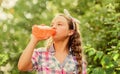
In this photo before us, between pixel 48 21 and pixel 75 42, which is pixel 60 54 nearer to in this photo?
pixel 75 42

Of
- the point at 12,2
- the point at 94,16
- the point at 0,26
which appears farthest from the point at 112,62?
the point at 12,2

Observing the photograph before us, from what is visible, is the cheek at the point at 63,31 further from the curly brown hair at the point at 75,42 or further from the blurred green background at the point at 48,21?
the blurred green background at the point at 48,21

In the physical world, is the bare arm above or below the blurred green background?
above

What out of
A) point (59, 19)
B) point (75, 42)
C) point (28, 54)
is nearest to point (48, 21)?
point (75, 42)

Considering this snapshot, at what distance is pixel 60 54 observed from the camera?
3430 millimetres

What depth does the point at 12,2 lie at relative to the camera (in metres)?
6.58

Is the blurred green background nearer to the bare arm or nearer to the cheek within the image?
the cheek

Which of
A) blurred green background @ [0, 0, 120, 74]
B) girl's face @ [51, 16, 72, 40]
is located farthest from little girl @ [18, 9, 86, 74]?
blurred green background @ [0, 0, 120, 74]

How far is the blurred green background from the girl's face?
1.06 metres

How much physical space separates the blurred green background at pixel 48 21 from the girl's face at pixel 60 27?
3.48 feet

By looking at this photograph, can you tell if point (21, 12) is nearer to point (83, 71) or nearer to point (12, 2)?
point (12, 2)

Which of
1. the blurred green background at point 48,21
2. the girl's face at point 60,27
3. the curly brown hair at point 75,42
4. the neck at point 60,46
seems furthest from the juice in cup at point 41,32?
the blurred green background at point 48,21

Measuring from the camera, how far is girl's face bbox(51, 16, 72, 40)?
3.36 m

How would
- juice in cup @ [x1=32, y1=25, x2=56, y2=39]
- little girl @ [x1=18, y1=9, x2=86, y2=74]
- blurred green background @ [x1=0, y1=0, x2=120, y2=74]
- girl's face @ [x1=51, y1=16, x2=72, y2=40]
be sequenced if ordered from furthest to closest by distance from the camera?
blurred green background @ [x1=0, y1=0, x2=120, y2=74]
girl's face @ [x1=51, y1=16, x2=72, y2=40]
little girl @ [x1=18, y1=9, x2=86, y2=74]
juice in cup @ [x1=32, y1=25, x2=56, y2=39]
